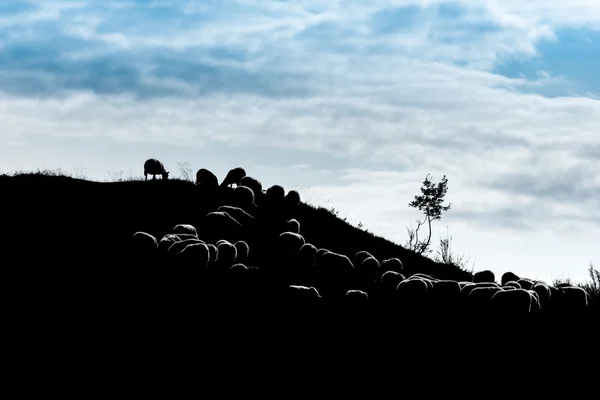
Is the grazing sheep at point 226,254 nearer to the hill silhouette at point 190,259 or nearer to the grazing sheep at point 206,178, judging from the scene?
the hill silhouette at point 190,259

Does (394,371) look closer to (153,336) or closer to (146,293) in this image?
(153,336)

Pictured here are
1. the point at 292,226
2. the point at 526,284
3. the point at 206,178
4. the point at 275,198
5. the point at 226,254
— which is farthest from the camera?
the point at 206,178

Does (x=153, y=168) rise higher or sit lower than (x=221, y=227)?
higher

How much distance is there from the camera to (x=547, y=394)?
479 inches

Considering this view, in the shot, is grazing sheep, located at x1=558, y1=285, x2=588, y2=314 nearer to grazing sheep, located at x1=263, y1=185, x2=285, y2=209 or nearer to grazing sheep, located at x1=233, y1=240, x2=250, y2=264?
grazing sheep, located at x1=233, y1=240, x2=250, y2=264

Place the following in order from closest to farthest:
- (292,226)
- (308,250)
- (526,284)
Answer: (526,284), (308,250), (292,226)

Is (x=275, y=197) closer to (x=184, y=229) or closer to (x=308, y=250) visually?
(x=308, y=250)

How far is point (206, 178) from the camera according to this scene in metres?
28.1

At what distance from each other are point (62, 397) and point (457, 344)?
26.3 feet

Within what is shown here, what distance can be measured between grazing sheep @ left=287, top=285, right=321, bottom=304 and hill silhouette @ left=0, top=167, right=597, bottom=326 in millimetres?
31

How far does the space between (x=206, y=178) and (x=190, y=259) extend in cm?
1175

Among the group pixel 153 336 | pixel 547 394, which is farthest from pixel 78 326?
pixel 547 394

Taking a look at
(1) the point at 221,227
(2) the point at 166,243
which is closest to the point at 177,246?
(2) the point at 166,243

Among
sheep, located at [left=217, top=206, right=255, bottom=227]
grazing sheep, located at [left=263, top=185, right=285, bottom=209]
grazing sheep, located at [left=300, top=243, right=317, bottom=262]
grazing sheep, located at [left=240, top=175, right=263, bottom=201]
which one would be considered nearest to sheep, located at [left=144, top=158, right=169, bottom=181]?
grazing sheep, located at [left=240, top=175, right=263, bottom=201]
